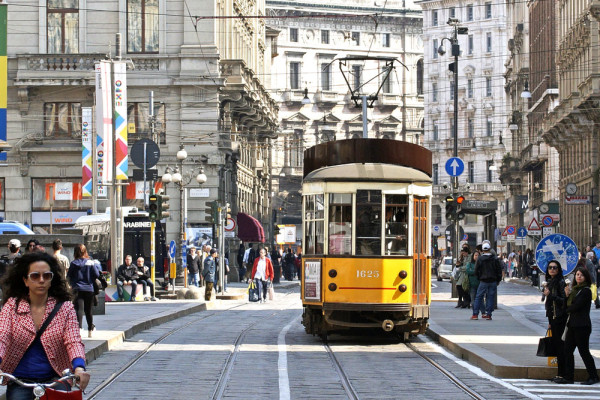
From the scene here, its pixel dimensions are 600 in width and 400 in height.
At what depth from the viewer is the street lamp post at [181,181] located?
43500 millimetres

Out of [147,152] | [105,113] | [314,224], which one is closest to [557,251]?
[314,224]

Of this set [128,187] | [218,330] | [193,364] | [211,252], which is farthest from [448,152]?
[193,364]

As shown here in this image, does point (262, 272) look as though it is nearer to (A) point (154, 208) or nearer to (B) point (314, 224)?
(A) point (154, 208)

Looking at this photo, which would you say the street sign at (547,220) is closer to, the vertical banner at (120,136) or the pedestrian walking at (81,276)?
the vertical banner at (120,136)

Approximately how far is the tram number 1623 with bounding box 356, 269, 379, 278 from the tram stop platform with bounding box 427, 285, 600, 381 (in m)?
1.46

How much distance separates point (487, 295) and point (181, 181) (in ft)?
64.8

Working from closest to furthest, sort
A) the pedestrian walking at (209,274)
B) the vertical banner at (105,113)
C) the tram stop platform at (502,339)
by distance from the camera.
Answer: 1. the tram stop platform at (502,339)
2. the pedestrian walking at (209,274)
3. the vertical banner at (105,113)

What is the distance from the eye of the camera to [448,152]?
114m

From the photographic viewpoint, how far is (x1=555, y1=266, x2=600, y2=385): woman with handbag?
49.0ft

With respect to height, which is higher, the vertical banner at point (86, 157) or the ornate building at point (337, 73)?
the ornate building at point (337, 73)

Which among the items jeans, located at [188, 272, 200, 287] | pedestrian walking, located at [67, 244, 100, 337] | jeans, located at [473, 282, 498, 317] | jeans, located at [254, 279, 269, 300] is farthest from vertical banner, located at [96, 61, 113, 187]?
pedestrian walking, located at [67, 244, 100, 337]

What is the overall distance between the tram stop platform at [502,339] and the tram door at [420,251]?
0.77 meters

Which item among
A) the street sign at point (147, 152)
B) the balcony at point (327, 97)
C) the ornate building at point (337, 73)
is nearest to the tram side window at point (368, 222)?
the street sign at point (147, 152)

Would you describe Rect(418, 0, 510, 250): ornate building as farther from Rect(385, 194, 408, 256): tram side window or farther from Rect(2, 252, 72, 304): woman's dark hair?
Rect(2, 252, 72, 304): woman's dark hair
